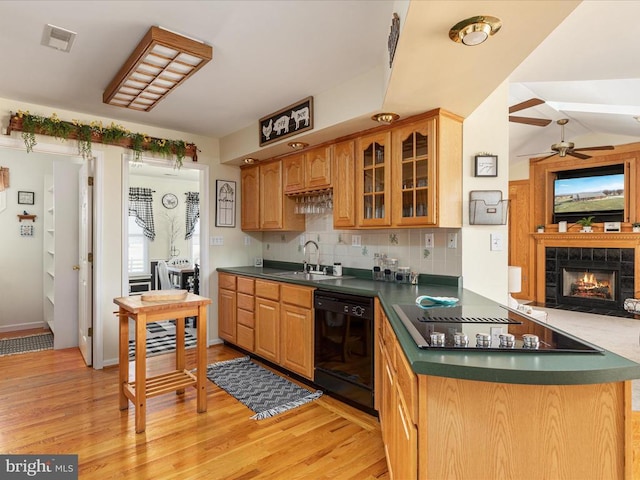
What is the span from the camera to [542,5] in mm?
1356

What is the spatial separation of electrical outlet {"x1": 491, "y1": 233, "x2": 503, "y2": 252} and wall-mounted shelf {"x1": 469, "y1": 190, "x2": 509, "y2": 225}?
5.0 inches

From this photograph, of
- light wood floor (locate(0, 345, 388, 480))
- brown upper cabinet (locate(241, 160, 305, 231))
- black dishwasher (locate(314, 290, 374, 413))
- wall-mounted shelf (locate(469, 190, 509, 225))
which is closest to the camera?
light wood floor (locate(0, 345, 388, 480))

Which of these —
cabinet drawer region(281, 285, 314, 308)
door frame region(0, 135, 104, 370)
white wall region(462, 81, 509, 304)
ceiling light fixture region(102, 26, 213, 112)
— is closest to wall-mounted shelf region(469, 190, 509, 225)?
white wall region(462, 81, 509, 304)

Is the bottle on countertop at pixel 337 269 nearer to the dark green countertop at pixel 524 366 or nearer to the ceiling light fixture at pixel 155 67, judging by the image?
the ceiling light fixture at pixel 155 67

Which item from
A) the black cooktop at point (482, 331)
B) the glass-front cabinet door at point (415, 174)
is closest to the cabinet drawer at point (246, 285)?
the glass-front cabinet door at point (415, 174)

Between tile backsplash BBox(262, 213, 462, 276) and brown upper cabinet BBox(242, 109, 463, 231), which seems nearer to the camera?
brown upper cabinet BBox(242, 109, 463, 231)

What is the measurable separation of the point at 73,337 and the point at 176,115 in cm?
282

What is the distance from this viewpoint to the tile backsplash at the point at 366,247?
9.37 ft

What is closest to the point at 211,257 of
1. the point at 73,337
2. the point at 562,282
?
the point at 73,337

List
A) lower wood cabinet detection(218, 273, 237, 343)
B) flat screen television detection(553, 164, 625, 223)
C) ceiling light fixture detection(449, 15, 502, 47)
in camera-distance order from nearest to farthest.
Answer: ceiling light fixture detection(449, 15, 502, 47), lower wood cabinet detection(218, 273, 237, 343), flat screen television detection(553, 164, 625, 223)

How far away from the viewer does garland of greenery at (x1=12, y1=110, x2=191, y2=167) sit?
321cm

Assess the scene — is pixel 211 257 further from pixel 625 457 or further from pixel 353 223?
pixel 625 457

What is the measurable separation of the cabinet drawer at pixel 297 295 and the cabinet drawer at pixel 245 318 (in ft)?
2.03

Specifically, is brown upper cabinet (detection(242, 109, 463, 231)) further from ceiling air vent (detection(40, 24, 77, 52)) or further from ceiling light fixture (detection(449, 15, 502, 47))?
ceiling air vent (detection(40, 24, 77, 52))
